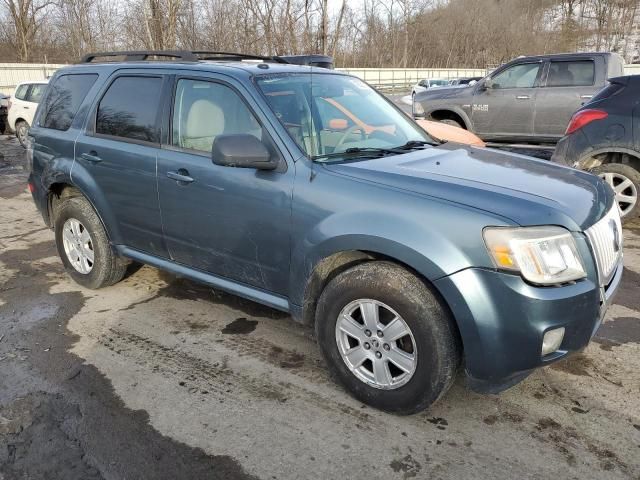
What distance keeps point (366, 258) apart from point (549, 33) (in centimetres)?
6806

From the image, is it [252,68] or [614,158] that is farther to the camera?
[614,158]

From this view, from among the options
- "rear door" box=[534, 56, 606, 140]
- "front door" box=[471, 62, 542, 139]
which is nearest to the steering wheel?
"rear door" box=[534, 56, 606, 140]

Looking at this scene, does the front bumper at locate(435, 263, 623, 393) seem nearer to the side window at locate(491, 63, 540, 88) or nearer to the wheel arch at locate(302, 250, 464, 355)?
the wheel arch at locate(302, 250, 464, 355)

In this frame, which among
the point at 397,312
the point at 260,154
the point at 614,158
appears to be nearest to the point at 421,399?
the point at 397,312

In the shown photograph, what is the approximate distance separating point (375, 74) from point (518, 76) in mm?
30173

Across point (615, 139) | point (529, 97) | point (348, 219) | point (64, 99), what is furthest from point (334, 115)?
point (529, 97)

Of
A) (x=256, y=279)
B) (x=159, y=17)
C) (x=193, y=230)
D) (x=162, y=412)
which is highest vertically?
(x=159, y=17)

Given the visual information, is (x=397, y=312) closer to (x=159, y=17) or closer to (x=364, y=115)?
(x=364, y=115)

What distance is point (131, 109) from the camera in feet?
13.5

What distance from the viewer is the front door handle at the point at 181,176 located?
3623 mm

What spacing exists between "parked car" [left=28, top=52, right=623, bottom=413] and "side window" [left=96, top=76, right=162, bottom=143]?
0.01 m

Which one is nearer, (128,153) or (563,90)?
(128,153)

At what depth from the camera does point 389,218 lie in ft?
9.04

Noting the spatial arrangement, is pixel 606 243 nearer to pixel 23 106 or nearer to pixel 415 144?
pixel 415 144
